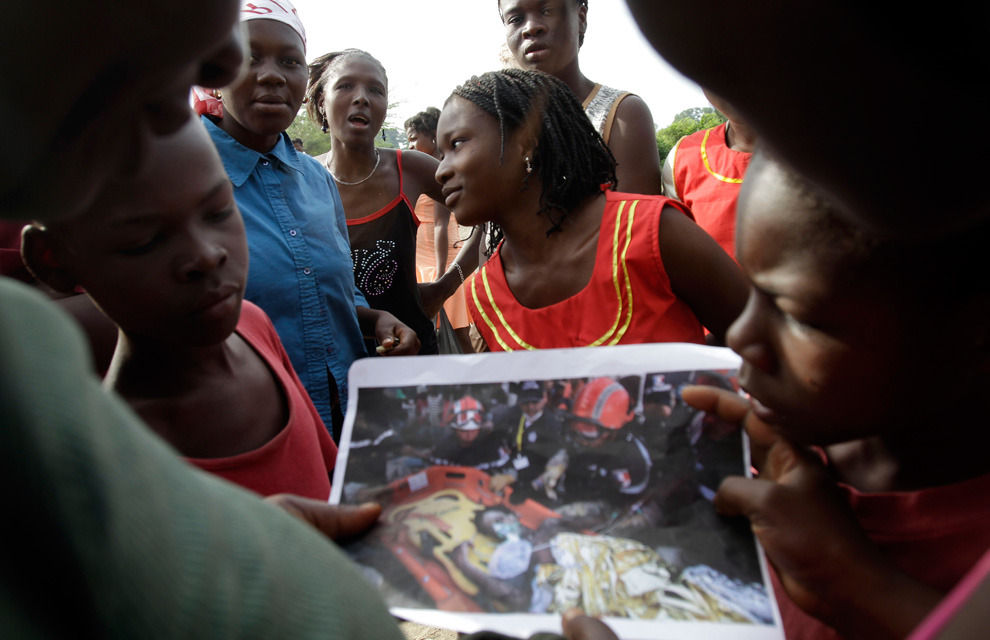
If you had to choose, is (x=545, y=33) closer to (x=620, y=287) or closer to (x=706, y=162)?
(x=706, y=162)

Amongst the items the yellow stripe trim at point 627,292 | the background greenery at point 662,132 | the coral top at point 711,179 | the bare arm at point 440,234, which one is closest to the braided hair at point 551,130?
the yellow stripe trim at point 627,292

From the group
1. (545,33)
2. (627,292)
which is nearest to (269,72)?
(545,33)

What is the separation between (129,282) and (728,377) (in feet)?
2.96

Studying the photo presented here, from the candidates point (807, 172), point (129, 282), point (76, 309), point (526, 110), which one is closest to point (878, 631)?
point (807, 172)

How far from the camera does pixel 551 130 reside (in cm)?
198

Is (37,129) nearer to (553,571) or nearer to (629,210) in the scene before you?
(553,571)

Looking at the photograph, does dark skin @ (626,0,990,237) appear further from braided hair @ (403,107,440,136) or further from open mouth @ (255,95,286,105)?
braided hair @ (403,107,440,136)

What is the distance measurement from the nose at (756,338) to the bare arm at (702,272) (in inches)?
32.8

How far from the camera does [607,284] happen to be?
168cm

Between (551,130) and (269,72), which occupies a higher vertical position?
(269,72)

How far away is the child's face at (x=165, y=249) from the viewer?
95 centimetres

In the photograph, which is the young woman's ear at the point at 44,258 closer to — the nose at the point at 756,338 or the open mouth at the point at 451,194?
the nose at the point at 756,338

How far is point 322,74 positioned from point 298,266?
6.05 feet

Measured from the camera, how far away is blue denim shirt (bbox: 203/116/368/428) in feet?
5.79
